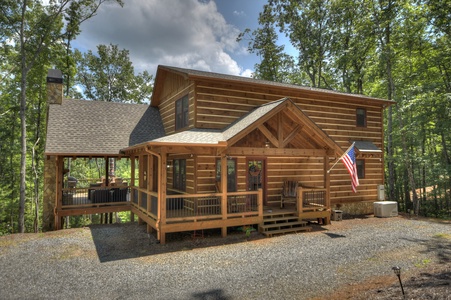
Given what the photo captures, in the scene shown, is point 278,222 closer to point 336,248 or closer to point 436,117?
point 336,248

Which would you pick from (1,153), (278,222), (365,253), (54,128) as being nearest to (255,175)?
(278,222)

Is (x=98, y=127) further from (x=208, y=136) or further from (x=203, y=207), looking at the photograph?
(x=203, y=207)

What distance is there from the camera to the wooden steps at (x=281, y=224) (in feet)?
33.6

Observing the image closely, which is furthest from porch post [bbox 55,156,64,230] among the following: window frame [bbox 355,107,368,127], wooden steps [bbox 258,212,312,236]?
window frame [bbox 355,107,368,127]

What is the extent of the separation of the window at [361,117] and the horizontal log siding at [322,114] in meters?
0.23

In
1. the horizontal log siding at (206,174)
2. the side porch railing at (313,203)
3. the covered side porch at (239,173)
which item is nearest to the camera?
the covered side porch at (239,173)

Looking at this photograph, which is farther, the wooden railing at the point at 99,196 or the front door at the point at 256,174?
the wooden railing at the point at 99,196

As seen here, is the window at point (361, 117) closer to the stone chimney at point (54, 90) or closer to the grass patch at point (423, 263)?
the grass patch at point (423, 263)

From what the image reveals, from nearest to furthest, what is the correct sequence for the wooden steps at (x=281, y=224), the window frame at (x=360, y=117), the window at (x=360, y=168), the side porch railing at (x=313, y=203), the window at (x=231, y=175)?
the wooden steps at (x=281, y=224) < the side porch railing at (x=313, y=203) < the window at (x=231, y=175) < the window at (x=360, y=168) < the window frame at (x=360, y=117)

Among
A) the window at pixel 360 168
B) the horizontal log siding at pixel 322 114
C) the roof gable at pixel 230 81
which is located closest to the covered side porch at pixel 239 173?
the horizontal log siding at pixel 322 114

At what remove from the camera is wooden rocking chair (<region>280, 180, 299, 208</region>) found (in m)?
12.1

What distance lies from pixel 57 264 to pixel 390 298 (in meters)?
7.95

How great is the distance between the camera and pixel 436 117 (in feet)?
52.7

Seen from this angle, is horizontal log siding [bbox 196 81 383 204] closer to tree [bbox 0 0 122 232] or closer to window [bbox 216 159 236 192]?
window [bbox 216 159 236 192]
